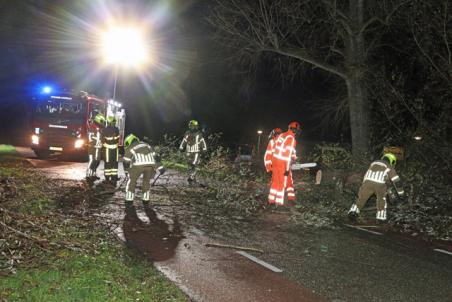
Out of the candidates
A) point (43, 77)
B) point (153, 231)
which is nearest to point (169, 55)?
point (43, 77)

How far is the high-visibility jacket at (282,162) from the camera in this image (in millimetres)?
10617

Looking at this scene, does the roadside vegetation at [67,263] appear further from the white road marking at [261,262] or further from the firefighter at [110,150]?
the firefighter at [110,150]

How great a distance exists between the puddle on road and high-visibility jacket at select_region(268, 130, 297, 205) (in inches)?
110

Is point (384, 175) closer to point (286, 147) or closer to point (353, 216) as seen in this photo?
point (353, 216)

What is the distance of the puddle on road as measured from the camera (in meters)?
6.68

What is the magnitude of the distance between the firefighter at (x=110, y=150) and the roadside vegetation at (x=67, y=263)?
4.60 metres

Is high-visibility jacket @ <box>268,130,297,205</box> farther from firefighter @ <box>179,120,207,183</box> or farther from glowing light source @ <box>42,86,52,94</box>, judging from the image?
glowing light source @ <box>42,86,52,94</box>

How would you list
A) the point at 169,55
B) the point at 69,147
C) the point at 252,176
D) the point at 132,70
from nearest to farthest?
the point at 252,176 < the point at 69,147 < the point at 169,55 < the point at 132,70

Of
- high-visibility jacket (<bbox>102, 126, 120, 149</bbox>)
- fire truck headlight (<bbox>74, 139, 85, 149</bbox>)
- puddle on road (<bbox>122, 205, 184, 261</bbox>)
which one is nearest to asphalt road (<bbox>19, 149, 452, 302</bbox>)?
puddle on road (<bbox>122, 205, 184, 261</bbox>)

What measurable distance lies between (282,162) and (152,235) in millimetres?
4126

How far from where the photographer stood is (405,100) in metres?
12.0

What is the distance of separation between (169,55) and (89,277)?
28000mm

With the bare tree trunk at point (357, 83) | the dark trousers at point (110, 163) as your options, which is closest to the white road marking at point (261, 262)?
the dark trousers at point (110, 163)

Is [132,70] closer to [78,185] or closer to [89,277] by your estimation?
[78,185]
